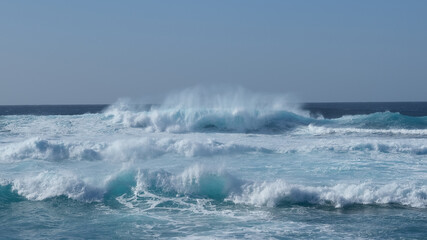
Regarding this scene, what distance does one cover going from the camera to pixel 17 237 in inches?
360

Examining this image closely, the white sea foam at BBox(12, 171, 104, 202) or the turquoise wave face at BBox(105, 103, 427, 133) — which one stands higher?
the turquoise wave face at BBox(105, 103, 427, 133)

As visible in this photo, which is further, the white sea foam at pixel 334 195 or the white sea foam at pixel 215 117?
the white sea foam at pixel 215 117

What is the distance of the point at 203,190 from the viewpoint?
1236 centimetres

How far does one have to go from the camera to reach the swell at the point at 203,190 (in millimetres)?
11344

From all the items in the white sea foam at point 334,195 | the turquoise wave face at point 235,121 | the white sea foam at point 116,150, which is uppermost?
the turquoise wave face at point 235,121

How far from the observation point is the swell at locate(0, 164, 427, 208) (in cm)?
1134

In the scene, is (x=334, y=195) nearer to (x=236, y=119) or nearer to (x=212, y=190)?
(x=212, y=190)

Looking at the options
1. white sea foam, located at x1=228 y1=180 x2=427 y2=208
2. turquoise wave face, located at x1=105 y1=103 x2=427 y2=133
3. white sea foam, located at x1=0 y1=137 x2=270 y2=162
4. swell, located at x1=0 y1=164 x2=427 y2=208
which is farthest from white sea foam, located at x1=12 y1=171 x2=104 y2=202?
turquoise wave face, located at x1=105 y1=103 x2=427 y2=133

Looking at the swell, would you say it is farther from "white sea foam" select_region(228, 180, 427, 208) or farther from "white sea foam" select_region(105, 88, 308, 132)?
"white sea foam" select_region(105, 88, 308, 132)

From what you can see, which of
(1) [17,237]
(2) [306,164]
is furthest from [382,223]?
(1) [17,237]

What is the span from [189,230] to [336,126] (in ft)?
70.0

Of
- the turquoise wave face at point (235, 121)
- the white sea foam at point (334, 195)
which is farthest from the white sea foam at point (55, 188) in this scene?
the turquoise wave face at point (235, 121)

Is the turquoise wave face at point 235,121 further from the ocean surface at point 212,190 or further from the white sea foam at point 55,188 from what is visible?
the white sea foam at point 55,188

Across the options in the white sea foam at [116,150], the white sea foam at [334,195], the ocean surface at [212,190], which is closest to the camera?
the ocean surface at [212,190]
